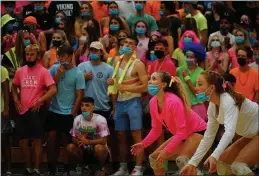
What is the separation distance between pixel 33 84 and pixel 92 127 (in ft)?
3.50

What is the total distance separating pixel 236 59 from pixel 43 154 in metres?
3.31

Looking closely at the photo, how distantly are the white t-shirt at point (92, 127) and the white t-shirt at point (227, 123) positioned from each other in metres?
2.22

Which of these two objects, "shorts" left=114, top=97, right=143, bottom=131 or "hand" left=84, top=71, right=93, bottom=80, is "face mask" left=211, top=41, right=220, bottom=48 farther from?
"hand" left=84, top=71, right=93, bottom=80

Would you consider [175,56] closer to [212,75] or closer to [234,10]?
[234,10]

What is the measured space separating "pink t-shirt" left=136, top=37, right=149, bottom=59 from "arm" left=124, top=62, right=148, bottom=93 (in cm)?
84

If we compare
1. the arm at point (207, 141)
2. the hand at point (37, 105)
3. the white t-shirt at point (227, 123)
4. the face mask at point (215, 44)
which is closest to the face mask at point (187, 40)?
the face mask at point (215, 44)

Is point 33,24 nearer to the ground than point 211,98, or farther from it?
farther from it

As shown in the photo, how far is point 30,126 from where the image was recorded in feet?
36.8

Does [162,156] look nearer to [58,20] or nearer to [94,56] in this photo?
[94,56]

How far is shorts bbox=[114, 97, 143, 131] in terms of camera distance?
1126 cm

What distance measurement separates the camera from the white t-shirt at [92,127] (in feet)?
36.4

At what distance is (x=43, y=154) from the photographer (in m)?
11.6

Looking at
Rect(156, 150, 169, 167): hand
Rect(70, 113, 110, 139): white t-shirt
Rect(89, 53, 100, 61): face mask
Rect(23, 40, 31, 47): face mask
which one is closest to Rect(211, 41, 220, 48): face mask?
Rect(89, 53, 100, 61): face mask

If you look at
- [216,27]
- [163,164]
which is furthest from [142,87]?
[216,27]
